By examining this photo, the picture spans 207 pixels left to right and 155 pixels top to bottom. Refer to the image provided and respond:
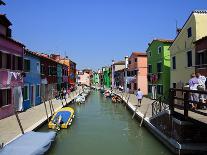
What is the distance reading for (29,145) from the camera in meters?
13.1

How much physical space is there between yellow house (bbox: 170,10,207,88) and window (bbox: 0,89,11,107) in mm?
14625

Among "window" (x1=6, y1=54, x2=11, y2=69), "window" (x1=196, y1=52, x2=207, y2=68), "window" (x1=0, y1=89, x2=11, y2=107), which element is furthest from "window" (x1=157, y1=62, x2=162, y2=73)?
"window" (x1=0, y1=89, x2=11, y2=107)

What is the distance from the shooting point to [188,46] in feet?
86.9

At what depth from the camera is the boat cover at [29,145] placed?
12.1 metres

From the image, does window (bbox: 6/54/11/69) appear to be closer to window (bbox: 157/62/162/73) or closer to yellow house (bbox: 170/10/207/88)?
yellow house (bbox: 170/10/207/88)

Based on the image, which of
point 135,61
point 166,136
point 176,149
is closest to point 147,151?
point 166,136

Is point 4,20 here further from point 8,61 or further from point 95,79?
point 95,79

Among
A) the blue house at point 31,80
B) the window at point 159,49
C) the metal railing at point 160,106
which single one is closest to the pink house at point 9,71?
the blue house at point 31,80

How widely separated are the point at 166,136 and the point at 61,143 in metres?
5.97

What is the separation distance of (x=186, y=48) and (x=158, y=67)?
40.9 feet

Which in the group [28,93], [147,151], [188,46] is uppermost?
[188,46]

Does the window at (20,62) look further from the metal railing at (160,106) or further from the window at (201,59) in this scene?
the window at (201,59)

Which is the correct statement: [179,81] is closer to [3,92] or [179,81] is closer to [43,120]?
[43,120]

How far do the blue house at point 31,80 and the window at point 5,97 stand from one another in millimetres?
4502
